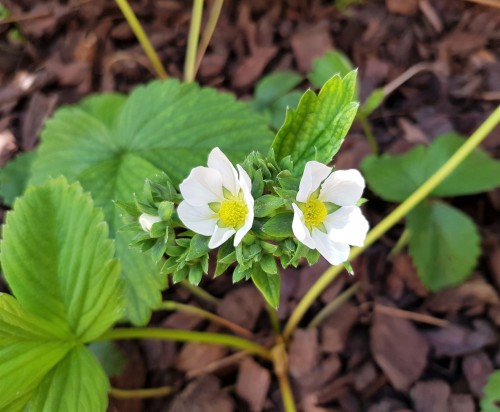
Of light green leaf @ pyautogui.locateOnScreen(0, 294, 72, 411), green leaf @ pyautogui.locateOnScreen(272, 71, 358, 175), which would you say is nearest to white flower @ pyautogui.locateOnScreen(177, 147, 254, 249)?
green leaf @ pyautogui.locateOnScreen(272, 71, 358, 175)

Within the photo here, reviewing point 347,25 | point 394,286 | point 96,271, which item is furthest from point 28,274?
point 347,25

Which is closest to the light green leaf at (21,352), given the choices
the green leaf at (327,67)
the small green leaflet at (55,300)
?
the small green leaflet at (55,300)

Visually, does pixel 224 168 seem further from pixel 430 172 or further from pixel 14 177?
pixel 14 177

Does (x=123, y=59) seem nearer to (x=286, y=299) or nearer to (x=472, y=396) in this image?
(x=286, y=299)

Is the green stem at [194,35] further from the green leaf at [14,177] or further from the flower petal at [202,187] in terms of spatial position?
the flower petal at [202,187]

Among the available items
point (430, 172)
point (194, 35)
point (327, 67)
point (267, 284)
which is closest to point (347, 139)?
point (327, 67)

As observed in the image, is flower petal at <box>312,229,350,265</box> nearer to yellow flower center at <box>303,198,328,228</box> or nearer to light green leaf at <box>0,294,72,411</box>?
yellow flower center at <box>303,198,328,228</box>
